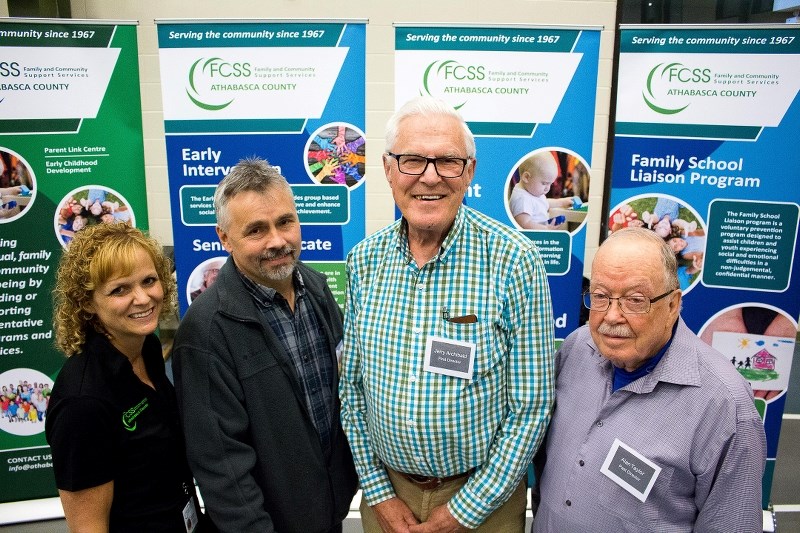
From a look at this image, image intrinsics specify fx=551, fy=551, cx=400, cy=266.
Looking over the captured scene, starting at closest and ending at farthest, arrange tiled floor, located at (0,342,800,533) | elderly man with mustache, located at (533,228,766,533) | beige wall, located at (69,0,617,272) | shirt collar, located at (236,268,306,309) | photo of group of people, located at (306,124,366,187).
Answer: elderly man with mustache, located at (533,228,766,533), shirt collar, located at (236,268,306,309), photo of group of people, located at (306,124,366,187), tiled floor, located at (0,342,800,533), beige wall, located at (69,0,617,272)

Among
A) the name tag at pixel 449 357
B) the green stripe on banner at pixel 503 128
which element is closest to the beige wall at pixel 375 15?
the green stripe on banner at pixel 503 128

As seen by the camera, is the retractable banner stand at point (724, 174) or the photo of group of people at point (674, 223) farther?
the photo of group of people at point (674, 223)

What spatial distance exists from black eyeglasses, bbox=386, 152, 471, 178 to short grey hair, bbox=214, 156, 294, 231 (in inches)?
14.8

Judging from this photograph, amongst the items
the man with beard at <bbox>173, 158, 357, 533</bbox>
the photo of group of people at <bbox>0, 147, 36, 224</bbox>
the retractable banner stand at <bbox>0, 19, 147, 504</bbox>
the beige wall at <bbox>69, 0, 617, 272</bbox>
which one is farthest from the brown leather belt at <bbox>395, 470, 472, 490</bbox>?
the beige wall at <bbox>69, 0, 617, 272</bbox>

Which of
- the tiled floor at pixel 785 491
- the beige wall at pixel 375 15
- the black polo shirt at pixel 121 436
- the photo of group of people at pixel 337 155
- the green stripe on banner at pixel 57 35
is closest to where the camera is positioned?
the black polo shirt at pixel 121 436

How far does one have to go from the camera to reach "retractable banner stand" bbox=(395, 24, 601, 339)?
2.65 metres

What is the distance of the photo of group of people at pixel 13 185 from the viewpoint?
2.69 meters

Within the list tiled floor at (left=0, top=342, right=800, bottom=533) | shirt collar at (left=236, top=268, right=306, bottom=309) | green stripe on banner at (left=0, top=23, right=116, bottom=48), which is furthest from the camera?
tiled floor at (left=0, top=342, right=800, bottom=533)

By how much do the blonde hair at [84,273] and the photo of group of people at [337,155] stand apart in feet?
4.50

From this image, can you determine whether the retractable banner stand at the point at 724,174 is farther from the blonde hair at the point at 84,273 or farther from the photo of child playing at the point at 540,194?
the blonde hair at the point at 84,273

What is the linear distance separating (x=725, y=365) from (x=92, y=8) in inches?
166

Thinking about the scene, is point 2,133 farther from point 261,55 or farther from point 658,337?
point 658,337

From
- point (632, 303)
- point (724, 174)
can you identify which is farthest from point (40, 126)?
point (724, 174)

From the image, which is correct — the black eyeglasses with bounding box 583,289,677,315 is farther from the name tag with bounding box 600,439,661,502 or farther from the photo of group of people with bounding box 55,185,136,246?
the photo of group of people with bounding box 55,185,136,246
